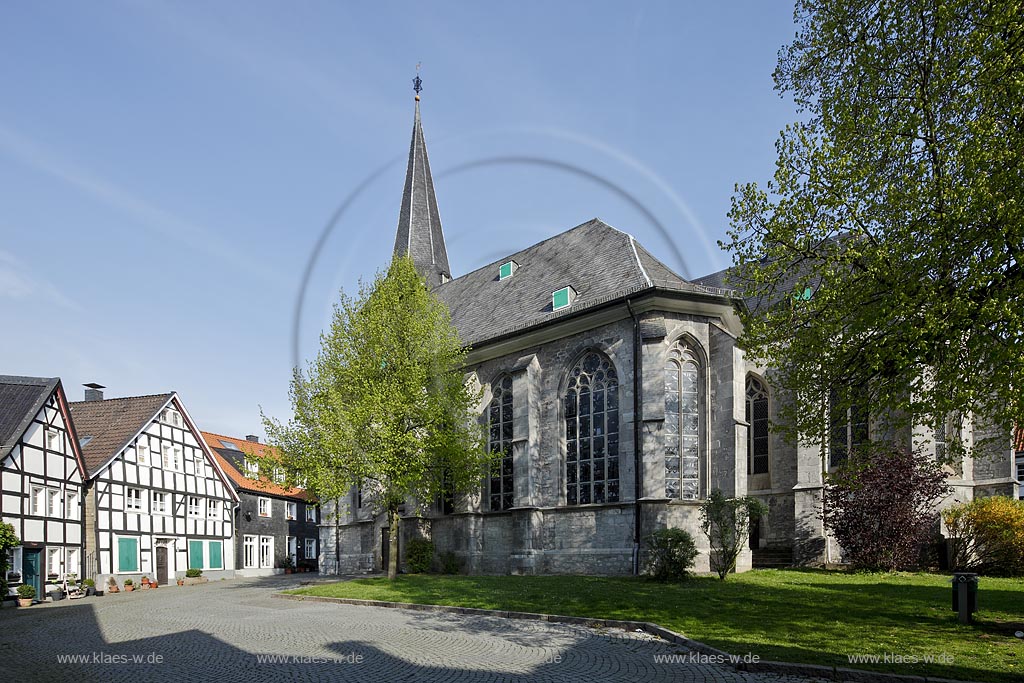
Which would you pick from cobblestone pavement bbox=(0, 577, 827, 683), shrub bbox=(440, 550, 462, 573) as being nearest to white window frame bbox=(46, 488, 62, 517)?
cobblestone pavement bbox=(0, 577, 827, 683)

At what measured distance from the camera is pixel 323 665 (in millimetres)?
10336

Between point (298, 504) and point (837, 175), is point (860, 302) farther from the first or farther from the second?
point (298, 504)

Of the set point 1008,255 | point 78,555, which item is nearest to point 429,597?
point 1008,255

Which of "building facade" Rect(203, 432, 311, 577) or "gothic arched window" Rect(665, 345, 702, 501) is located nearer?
"gothic arched window" Rect(665, 345, 702, 501)

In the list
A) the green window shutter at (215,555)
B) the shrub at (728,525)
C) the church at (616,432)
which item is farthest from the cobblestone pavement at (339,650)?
the green window shutter at (215,555)

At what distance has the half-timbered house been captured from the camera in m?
25.9

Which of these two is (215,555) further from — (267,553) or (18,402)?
(18,402)

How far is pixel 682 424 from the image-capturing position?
24203mm

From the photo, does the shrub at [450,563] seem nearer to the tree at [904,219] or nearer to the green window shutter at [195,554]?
the green window shutter at [195,554]

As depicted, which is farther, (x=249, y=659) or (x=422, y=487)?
(x=422, y=487)

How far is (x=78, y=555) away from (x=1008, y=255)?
103 ft

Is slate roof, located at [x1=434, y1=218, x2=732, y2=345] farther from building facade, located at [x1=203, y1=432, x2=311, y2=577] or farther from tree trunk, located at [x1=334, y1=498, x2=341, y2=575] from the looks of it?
building facade, located at [x1=203, y1=432, x2=311, y2=577]

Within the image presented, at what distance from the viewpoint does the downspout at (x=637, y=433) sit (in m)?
23.1

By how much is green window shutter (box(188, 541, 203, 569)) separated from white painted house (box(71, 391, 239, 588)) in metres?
0.05
